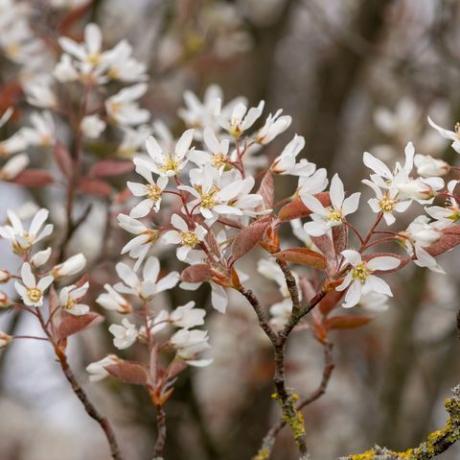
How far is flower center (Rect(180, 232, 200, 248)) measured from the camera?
131 centimetres

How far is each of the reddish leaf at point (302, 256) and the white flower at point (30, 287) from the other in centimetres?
40

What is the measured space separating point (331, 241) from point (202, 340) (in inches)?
12.9

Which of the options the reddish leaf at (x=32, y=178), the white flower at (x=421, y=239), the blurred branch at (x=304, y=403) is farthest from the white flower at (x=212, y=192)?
the reddish leaf at (x=32, y=178)

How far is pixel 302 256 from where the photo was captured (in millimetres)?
1312

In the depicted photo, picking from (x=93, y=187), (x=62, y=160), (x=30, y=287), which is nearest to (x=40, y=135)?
(x=62, y=160)

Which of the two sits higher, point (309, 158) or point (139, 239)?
→ point (309, 158)

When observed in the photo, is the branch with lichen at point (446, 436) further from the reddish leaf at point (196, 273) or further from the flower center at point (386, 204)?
the reddish leaf at point (196, 273)

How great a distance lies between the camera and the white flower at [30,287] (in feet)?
4.56

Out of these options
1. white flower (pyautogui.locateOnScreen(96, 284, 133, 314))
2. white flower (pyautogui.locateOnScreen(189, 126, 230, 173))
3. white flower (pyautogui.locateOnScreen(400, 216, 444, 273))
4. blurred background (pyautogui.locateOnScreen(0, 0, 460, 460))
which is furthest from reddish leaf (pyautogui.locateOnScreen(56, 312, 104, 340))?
blurred background (pyautogui.locateOnScreen(0, 0, 460, 460))

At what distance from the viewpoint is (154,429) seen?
3.38 metres

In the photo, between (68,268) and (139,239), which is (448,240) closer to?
(139,239)

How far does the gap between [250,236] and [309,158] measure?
316 centimetres

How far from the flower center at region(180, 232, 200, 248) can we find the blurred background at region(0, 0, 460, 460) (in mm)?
1304

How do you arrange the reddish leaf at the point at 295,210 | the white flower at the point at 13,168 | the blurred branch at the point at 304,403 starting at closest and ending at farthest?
the reddish leaf at the point at 295,210 → the blurred branch at the point at 304,403 → the white flower at the point at 13,168
